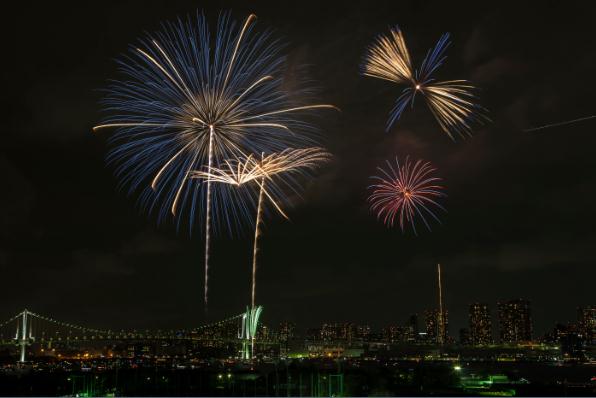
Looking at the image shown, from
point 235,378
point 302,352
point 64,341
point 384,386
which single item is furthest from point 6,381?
point 302,352

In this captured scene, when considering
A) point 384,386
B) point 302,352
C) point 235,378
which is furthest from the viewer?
point 302,352

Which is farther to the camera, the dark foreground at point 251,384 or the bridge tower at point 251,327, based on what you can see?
the dark foreground at point 251,384

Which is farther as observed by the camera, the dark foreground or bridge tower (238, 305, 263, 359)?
the dark foreground

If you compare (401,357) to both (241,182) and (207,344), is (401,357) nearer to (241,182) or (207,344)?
(207,344)

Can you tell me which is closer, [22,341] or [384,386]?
[384,386]

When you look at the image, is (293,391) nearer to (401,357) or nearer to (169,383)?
(169,383)

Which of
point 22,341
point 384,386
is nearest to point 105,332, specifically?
point 22,341

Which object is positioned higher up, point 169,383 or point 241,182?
point 241,182

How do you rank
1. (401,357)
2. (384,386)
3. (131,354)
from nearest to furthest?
(384,386) → (131,354) → (401,357)

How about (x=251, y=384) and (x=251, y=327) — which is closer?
(x=251, y=327)
